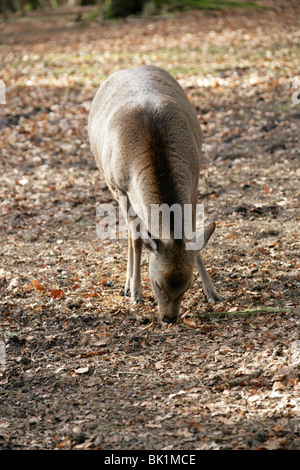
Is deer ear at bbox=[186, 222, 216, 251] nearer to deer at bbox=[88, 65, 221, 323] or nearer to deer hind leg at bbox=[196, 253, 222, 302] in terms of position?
deer at bbox=[88, 65, 221, 323]

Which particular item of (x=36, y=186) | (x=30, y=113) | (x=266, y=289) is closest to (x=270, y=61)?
(x=30, y=113)

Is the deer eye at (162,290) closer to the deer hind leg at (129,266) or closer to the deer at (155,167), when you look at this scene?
the deer at (155,167)

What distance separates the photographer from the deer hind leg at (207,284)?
633 cm

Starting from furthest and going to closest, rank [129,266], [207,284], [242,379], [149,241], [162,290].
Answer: [129,266] < [207,284] < [162,290] < [149,241] < [242,379]

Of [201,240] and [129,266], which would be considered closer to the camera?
[201,240]

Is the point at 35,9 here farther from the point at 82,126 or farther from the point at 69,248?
the point at 69,248

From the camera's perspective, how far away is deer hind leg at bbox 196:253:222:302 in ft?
20.8

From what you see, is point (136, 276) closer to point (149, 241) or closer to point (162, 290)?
point (162, 290)

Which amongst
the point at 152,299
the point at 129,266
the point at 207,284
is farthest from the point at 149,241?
the point at 129,266

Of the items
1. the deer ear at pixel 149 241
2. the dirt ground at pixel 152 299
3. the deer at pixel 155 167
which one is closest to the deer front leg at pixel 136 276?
the deer at pixel 155 167

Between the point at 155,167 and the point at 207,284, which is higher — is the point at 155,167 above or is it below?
above

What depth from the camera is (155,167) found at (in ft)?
17.5

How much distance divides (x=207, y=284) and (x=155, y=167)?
66.2 inches

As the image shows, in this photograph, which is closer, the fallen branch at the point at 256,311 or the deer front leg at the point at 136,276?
the fallen branch at the point at 256,311
